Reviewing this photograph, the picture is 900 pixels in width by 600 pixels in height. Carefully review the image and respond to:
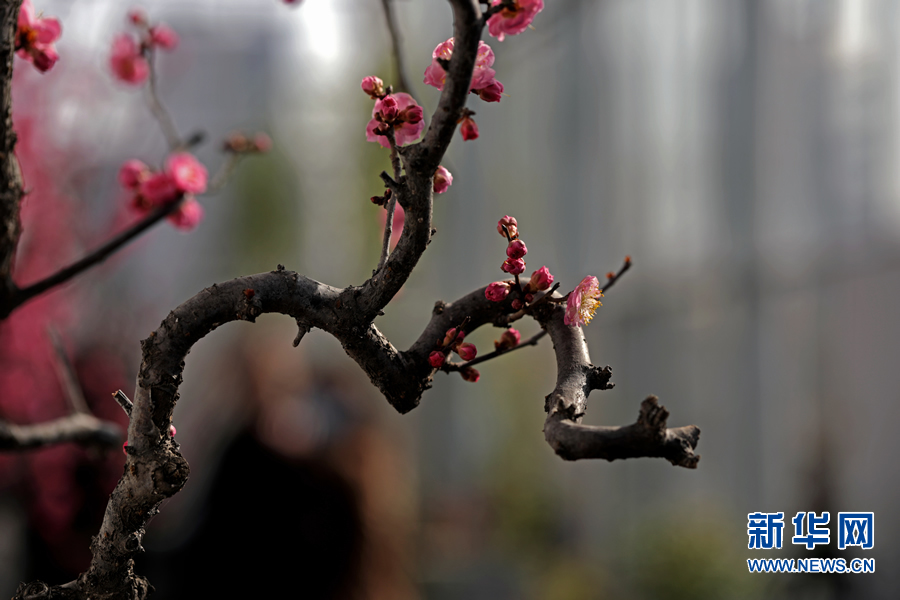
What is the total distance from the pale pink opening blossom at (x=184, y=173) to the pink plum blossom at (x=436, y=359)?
1.58 feet

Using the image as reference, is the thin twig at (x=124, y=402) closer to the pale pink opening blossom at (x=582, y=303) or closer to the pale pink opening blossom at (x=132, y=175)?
the pale pink opening blossom at (x=582, y=303)

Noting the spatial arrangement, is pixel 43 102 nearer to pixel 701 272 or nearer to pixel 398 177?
pixel 398 177

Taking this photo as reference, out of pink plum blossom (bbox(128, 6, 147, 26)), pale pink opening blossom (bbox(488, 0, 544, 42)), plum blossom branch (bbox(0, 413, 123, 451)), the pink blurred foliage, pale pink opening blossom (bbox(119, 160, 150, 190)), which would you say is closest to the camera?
pale pink opening blossom (bbox(488, 0, 544, 42))

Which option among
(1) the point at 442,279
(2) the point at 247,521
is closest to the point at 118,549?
(2) the point at 247,521

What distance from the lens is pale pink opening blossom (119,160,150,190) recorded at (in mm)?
727

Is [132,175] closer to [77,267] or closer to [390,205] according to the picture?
[77,267]

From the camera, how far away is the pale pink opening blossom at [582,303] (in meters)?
0.37

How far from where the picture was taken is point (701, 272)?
269 cm

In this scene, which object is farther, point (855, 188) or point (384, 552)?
point (855, 188)

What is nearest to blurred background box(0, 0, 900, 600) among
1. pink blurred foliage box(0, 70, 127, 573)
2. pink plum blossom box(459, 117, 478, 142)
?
pink blurred foliage box(0, 70, 127, 573)

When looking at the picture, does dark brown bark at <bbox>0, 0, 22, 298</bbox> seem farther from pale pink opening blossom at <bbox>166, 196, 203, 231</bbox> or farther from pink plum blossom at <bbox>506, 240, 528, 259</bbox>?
→ pink plum blossom at <bbox>506, 240, 528, 259</bbox>

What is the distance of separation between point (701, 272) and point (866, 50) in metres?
1.01

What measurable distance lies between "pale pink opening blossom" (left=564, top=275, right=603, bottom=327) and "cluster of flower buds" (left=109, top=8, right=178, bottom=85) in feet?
2.42

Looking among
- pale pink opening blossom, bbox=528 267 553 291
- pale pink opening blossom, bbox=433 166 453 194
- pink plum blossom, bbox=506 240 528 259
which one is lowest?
pale pink opening blossom, bbox=528 267 553 291
